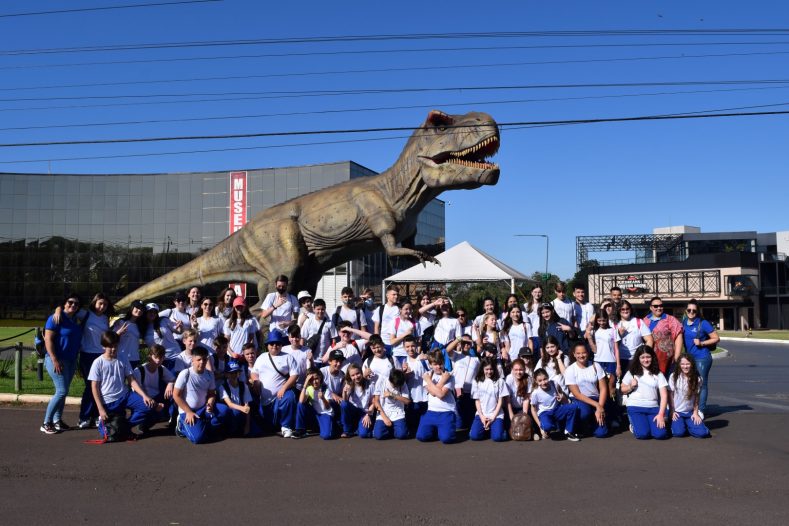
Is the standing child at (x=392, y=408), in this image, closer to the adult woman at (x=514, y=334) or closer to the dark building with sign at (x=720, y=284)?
the adult woman at (x=514, y=334)

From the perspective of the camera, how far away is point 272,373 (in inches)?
319

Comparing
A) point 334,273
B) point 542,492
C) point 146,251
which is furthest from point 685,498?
point 146,251

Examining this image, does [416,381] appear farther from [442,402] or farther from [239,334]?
[239,334]

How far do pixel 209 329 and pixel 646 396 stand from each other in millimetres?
5164

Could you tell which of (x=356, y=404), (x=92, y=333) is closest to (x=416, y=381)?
(x=356, y=404)

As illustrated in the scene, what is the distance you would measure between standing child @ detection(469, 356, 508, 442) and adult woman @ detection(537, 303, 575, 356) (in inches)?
50.4

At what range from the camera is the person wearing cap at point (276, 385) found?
25.7 feet

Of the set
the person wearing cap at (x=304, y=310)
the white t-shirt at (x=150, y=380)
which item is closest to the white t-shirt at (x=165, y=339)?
the white t-shirt at (x=150, y=380)

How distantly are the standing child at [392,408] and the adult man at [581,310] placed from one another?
2.73 meters

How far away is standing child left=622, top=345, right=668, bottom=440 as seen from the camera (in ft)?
24.6

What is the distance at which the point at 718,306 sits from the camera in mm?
49906

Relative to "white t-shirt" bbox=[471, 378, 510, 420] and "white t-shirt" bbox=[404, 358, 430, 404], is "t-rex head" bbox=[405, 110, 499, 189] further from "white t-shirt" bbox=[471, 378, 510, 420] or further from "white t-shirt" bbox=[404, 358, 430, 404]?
"white t-shirt" bbox=[471, 378, 510, 420]

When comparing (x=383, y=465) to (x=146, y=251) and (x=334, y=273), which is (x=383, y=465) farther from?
(x=146, y=251)

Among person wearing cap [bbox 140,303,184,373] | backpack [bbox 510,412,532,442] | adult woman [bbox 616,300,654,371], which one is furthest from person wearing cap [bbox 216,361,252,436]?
adult woman [bbox 616,300,654,371]
